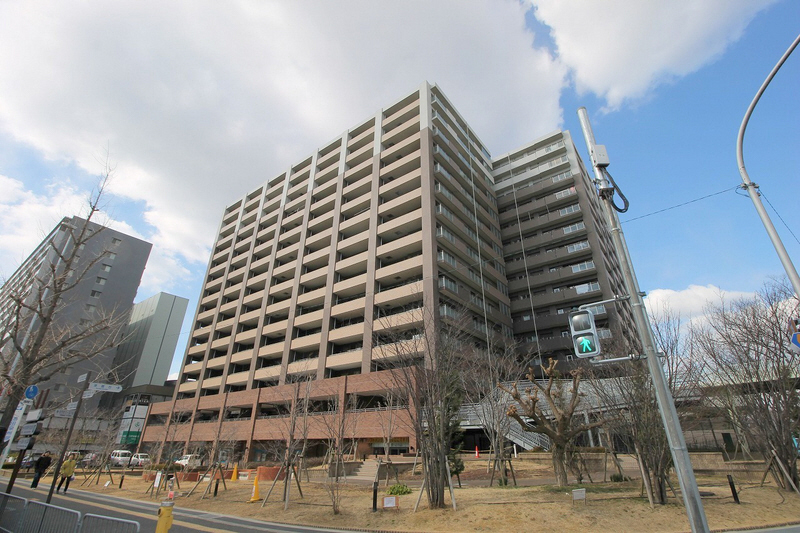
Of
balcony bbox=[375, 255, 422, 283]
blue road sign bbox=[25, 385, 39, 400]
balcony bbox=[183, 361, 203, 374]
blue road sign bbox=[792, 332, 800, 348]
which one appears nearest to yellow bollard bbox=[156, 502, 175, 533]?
blue road sign bbox=[25, 385, 39, 400]

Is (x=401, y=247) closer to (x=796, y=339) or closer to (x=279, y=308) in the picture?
(x=279, y=308)

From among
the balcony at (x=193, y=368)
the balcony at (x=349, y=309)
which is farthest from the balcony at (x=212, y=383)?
the balcony at (x=349, y=309)

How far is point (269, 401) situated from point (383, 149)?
31.7m

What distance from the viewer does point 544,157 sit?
55344 mm

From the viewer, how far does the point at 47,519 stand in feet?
22.8

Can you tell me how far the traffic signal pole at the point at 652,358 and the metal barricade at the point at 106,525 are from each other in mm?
7888

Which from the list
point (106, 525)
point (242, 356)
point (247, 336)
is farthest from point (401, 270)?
point (106, 525)

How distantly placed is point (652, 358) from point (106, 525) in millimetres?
9080

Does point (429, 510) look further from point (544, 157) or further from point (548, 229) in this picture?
point (544, 157)

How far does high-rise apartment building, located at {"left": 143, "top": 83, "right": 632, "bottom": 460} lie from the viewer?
37562mm

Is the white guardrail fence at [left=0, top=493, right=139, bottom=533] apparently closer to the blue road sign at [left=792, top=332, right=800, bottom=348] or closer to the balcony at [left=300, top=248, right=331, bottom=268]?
the blue road sign at [left=792, top=332, right=800, bottom=348]

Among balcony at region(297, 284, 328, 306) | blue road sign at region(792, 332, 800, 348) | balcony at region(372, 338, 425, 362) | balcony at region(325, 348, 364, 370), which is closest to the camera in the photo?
blue road sign at region(792, 332, 800, 348)

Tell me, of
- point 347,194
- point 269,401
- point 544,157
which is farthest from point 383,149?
point 269,401

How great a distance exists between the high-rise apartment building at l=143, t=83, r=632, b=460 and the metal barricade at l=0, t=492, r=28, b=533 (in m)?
24.2
